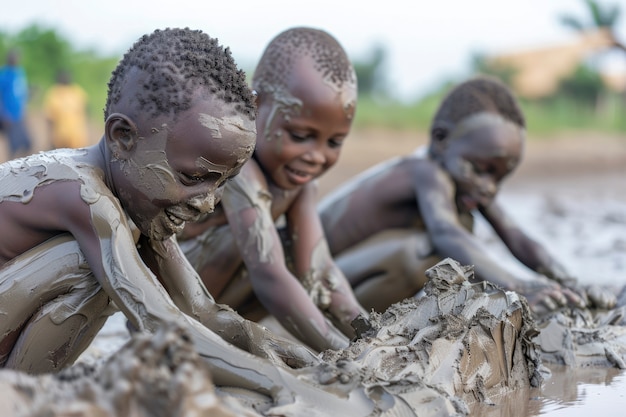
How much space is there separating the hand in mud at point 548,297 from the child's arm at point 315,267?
0.71 meters

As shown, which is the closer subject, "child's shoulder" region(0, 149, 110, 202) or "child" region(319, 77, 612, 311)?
"child's shoulder" region(0, 149, 110, 202)

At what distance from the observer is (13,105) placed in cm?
1029

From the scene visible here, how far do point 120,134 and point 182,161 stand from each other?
18 centimetres

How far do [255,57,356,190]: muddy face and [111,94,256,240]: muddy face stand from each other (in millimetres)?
976

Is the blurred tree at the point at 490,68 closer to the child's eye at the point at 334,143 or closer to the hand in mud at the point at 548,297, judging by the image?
the hand in mud at the point at 548,297

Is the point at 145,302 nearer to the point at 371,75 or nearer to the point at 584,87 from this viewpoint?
the point at 371,75

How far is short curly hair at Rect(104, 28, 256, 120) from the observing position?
236 centimetres

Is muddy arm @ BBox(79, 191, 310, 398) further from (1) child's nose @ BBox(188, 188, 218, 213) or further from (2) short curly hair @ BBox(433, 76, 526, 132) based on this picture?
(2) short curly hair @ BBox(433, 76, 526, 132)

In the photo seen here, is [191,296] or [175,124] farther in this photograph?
[191,296]

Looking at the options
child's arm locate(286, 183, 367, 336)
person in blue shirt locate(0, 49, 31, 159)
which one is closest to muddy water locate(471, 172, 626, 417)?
child's arm locate(286, 183, 367, 336)

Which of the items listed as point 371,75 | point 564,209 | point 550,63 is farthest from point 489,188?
point 550,63

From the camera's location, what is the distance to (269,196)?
3.45 metres

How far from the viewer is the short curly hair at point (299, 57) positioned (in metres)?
3.48

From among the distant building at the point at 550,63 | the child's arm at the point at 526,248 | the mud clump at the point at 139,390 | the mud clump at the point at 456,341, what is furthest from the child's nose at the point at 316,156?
the distant building at the point at 550,63
